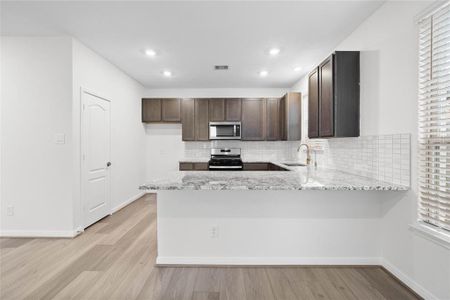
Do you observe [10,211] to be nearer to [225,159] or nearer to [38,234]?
[38,234]

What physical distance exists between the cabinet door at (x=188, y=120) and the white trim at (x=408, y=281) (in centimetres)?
407

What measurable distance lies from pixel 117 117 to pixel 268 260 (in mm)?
3517

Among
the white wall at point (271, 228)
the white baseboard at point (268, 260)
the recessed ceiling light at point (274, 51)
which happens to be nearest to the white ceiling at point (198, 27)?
the recessed ceiling light at point (274, 51)

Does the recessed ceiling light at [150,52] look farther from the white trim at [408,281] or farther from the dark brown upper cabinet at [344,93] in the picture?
the white trim at [408,281]

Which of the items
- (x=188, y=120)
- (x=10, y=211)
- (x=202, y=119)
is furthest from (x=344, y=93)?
(x=10, y=211)

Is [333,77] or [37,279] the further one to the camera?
[333,77]

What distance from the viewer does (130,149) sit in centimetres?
488

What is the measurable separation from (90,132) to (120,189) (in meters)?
1.36

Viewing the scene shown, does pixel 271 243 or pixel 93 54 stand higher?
pixel 93 54

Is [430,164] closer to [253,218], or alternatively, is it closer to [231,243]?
[253,218]

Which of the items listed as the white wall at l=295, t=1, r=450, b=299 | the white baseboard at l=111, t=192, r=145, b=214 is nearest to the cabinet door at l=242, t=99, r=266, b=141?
the white baseboard at l=111, t=192, r=145, b=214

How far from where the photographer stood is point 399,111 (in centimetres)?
209

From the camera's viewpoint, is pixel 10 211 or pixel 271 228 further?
pixel 10 211

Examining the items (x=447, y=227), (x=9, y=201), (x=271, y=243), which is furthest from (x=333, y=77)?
(x=9, y=201)
